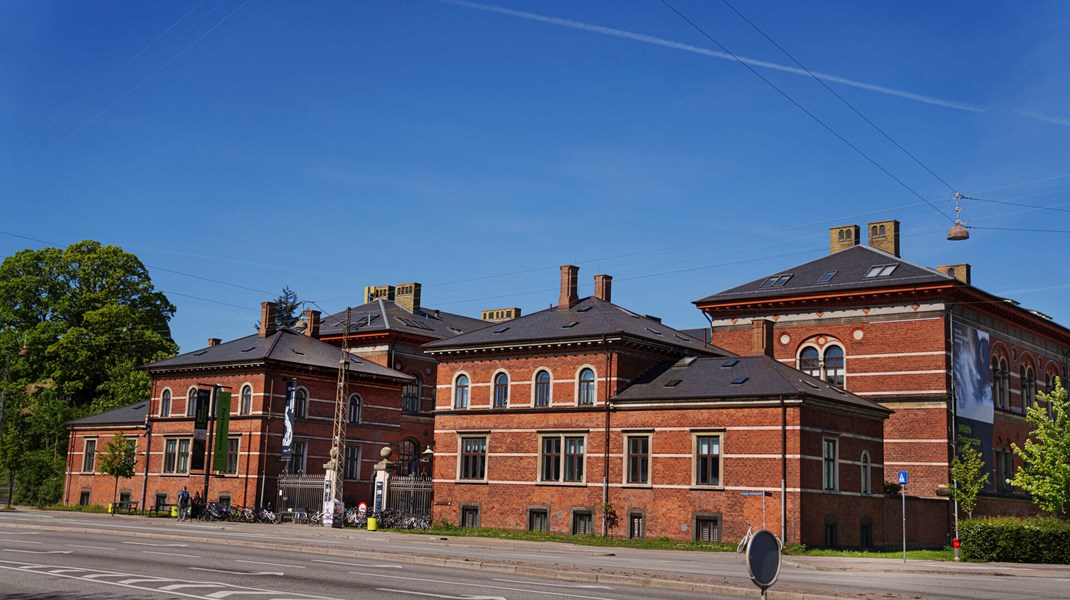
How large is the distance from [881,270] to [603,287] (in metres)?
13.7

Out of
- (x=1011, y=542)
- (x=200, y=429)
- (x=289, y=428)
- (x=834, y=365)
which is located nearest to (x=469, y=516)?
(x=289, y=428)

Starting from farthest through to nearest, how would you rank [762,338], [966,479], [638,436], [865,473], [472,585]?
[966,479]
[762,338]
[638,436]
[865,473]
[472,585]

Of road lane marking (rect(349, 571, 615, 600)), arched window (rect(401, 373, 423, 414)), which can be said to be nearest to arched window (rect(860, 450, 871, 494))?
road lane marking (rect(349, 571, 615, 600))

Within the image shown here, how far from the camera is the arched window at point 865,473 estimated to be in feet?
140

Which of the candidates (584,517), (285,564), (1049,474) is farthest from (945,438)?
(285,564)

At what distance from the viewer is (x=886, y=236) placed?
182 ft

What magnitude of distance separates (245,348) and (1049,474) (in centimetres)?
4167

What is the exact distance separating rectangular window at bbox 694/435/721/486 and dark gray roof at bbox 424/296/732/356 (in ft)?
19.9

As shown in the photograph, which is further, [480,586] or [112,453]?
[112,453]

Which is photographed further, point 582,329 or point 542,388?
point 542,388

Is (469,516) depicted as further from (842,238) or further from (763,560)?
(763,560)

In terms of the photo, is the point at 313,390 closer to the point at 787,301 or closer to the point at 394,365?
the point at 394,365

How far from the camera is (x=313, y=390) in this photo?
Result: 2286 inches

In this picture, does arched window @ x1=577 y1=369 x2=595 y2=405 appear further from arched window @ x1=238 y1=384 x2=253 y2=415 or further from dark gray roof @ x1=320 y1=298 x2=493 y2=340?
dark gray roof @ x1=320 y1=298 x2=493 y2=340
